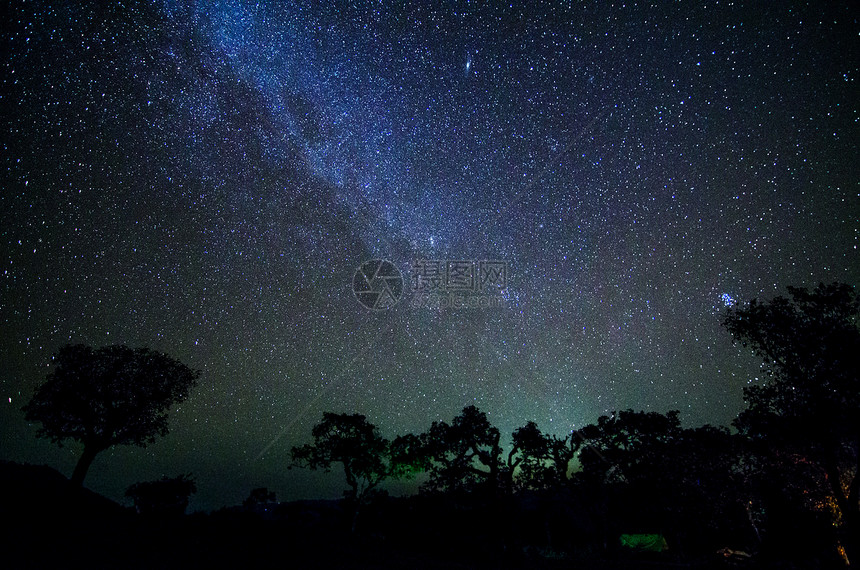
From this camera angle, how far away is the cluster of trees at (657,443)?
54.1 ft

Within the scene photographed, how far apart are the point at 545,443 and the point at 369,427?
13.5 meters

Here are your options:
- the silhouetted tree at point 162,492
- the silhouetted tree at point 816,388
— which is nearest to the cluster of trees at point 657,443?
the silhouetted tree at point 816,388

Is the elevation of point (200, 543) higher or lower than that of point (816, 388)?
lower

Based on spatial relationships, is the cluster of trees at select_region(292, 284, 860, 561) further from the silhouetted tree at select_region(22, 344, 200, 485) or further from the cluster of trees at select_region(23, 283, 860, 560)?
the silhouetted tree at select_region(22, 344, 200, 485)

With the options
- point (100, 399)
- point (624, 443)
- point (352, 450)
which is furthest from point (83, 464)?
point (624, 443)

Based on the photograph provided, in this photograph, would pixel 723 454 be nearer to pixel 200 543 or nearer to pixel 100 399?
pixel 200 543

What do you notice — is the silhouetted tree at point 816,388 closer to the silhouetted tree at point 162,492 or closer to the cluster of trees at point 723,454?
the cluster of trees at point 723,454

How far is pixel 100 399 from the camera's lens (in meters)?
27.5

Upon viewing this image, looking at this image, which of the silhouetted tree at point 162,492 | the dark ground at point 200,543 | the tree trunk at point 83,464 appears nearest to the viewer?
the dark ground at point 200,543

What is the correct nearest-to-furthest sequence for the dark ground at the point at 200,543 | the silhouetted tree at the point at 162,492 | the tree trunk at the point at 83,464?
the dark ground at the point at 200,543 → the tree trunk at the point at 83,464 → the silhouetted tree at the point at 162,492

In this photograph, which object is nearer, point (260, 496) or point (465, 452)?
point (465, 452)

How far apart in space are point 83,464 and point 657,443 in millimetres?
39103

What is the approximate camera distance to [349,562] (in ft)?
46.2

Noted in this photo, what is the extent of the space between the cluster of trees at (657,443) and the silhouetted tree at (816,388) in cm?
5
